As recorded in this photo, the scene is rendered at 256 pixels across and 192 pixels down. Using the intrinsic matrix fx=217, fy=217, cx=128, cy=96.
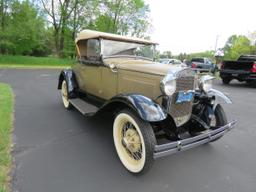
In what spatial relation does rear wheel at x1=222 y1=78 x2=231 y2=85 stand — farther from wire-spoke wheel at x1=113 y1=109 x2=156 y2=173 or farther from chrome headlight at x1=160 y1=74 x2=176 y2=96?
wire-spoke wheel at x1=113 y1=109 x2=156 y2=173

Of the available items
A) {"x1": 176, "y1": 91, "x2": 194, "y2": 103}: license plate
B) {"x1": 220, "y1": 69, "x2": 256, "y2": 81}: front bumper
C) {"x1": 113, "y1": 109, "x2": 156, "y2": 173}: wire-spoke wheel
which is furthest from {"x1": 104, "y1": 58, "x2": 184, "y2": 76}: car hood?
{"x1": 220, "y1": 69, "x2": 256, "y2": 81}: front bumper

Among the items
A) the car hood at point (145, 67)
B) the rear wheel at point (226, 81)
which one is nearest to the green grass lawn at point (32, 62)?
the rear wheel at point (226, 81)

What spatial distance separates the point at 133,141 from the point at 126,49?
2.13 meters

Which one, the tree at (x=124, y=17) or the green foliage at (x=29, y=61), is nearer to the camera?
the green foliage at (x=29, y=61)

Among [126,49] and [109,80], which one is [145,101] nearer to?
[109,80]

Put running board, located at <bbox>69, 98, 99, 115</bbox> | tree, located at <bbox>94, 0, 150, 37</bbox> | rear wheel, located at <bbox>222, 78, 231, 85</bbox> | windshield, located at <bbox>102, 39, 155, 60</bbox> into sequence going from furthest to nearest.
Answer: tree, located at <bbox>94, 0, 150, 37</bbox>
rear wheel, located at <bbox>222, 78, 231, 85</bbox>
windshield, located at <bbox>102, 39, 155, 60</bbox>
running board, located at <bbox>69, 98, 99, 115</bbox>

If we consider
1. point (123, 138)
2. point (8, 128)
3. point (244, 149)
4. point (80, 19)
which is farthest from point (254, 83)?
point (80, 19)

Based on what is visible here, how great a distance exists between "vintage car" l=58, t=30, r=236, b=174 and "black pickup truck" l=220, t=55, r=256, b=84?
8.03m

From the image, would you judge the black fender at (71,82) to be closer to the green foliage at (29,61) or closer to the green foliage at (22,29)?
the green foliage at (29,61)

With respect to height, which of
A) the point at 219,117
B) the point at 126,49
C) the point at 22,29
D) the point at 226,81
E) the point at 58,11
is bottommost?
the point at 226,81

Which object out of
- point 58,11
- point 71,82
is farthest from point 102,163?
point 58,11

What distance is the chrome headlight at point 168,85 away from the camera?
2723mm

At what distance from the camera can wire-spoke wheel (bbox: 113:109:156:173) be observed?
7.94 feet

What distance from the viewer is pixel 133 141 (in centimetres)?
276
